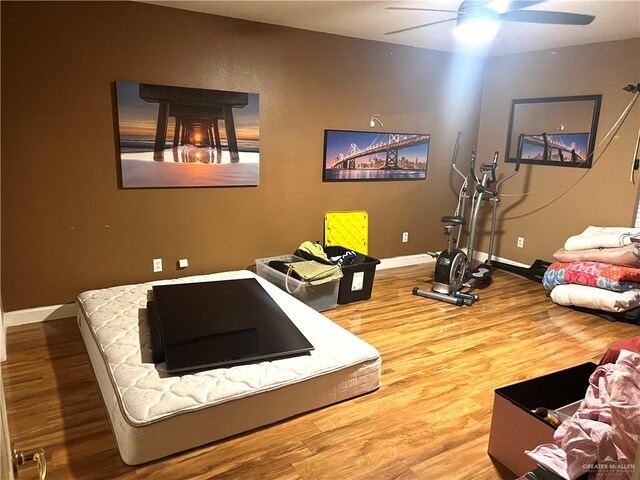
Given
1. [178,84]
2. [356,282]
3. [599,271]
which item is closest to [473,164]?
[599,271]

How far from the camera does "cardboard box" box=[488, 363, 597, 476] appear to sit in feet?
6.58

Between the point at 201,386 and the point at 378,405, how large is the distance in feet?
3.22

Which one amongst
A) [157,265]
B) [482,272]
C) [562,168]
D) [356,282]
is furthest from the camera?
[482,272]

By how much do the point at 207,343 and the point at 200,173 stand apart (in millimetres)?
1800

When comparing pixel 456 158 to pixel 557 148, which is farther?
pixel 456 158

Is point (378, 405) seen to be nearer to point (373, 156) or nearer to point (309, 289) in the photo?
point (309, 289)

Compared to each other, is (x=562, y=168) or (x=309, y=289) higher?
(x=562, y=168)

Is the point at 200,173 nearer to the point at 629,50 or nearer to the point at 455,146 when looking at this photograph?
the point at 455,146

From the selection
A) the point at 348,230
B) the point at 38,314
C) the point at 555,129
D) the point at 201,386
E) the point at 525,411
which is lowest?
the point at 38,314

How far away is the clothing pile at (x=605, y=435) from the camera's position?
151cm

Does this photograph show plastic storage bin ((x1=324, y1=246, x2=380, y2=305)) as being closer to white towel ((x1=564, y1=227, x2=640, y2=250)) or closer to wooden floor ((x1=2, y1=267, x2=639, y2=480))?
wooden floor ((x1=2, y1=267, x2=639, y2=480))

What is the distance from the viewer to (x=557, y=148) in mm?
4934

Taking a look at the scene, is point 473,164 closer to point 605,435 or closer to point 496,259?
point 496,259

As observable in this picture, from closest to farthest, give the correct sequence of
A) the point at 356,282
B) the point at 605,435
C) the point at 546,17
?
the point at 605,435
the point at 546,17
the point at 356,282
